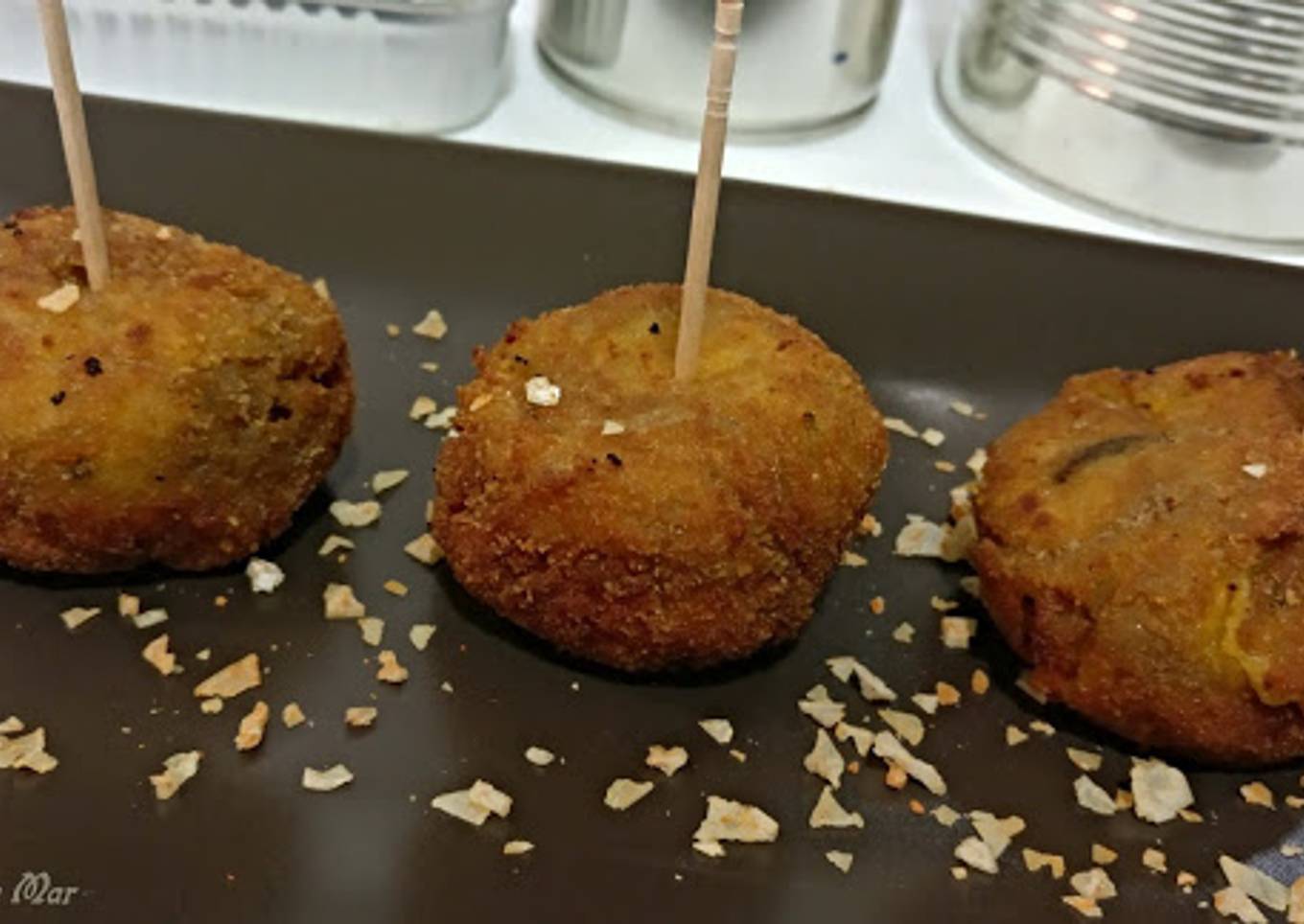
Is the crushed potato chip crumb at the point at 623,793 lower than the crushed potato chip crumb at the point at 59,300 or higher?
lower

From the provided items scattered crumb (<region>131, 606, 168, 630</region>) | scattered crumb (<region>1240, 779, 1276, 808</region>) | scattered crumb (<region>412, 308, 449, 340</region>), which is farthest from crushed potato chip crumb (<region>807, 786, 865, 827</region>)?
scattered crumb (<region>412, 308, 449, 340</region>)

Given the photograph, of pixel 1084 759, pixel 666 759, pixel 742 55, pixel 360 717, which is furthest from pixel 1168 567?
pixel 742 55

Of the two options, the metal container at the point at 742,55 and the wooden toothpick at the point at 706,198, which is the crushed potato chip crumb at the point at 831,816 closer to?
the wooden toothpick at the point at 706,198

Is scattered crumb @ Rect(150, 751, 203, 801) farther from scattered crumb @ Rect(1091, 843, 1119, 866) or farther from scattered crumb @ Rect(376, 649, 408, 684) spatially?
scattered crumb @ Rect(1091, 843, 1119, 866)

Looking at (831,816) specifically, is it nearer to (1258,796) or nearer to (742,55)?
(1258,796)

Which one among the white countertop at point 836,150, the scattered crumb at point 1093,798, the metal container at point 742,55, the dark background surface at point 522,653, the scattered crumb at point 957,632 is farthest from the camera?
the white countertop at point 836,150

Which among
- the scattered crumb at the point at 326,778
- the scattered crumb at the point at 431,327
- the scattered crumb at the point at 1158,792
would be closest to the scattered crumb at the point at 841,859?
the scattered crumb at the point at 1158,792

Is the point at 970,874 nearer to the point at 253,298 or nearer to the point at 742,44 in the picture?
the point at 253,298

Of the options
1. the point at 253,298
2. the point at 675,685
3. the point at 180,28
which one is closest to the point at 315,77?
the point at 180,28
